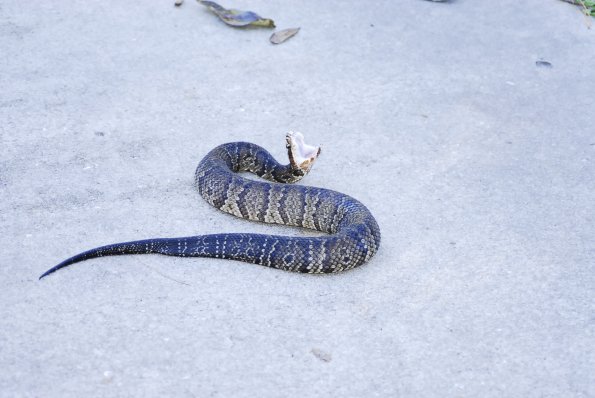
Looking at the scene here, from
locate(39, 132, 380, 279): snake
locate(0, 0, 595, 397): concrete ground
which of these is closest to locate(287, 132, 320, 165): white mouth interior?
locate(39, 132, 380, 279): snake

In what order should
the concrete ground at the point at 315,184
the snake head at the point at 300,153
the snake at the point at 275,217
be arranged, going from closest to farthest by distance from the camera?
1. the concrete ground at the point at 315,184
2. the snake at the point at 275,217
3. the snake head at the point at 300,153

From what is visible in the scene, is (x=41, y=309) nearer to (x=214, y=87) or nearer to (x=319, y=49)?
(x=214, y=87)

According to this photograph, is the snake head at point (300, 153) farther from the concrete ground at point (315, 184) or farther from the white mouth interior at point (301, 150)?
the concrete ground at point (315, 184)

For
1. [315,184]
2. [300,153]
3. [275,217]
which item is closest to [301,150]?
[300,153]

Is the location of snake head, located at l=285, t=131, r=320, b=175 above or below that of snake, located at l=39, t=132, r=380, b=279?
above

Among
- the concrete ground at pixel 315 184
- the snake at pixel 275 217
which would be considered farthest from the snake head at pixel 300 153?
the concrete ground at pixel 315 184

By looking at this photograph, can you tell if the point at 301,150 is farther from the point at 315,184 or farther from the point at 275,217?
the point at 275,217

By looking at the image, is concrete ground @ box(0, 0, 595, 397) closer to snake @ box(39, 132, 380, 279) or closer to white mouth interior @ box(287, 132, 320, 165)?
snake @ box(39, 132, 380, 279)
